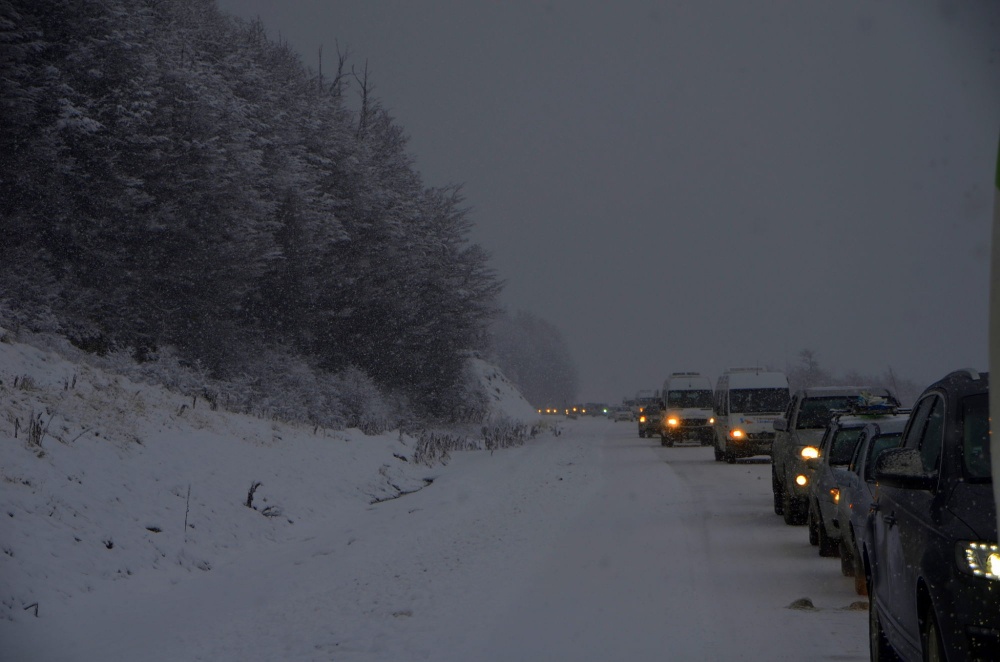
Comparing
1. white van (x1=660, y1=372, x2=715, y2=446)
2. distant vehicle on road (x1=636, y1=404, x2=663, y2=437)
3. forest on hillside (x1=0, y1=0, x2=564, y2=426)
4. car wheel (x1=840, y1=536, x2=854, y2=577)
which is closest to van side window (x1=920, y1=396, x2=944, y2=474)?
car wheel (x1=840, y1=536, x2=854, y2=577)

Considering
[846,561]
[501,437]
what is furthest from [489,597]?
[501,437]

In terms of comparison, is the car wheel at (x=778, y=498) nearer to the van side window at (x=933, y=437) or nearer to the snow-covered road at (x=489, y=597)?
the snow-covered road at (x=489, y=597)

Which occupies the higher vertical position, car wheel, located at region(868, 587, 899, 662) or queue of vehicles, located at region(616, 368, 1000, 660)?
queue of vehicles, located at region(616, 368, 1000, 660)

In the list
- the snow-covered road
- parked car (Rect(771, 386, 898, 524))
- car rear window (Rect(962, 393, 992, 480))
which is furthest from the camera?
parked car (Rect(771, 386, 898, 524))

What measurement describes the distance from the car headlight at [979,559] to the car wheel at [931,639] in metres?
0.32

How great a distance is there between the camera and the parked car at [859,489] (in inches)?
352

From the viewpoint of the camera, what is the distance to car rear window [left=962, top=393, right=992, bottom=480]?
17.3ft

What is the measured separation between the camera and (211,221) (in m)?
30.7

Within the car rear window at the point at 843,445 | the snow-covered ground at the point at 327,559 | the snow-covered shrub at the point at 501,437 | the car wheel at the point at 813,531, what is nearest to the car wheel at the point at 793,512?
the snow-covered ground at the point at 327,559

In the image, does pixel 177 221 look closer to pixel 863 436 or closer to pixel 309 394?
pixel 309 394

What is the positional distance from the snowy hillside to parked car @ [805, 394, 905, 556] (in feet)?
21.4

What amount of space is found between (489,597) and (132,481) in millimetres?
5396

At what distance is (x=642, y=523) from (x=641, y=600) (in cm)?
607

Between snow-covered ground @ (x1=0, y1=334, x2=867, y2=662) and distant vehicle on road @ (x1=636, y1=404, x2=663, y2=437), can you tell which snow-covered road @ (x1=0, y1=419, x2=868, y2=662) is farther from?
distant vehicle on road @ (x1=636, y1=404, x2=663, y2=437)
